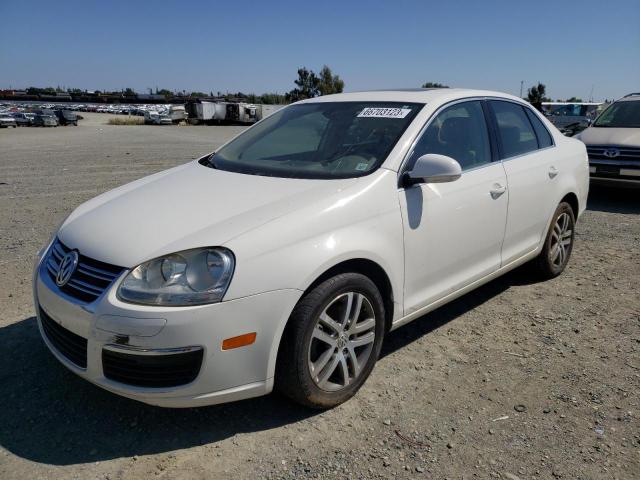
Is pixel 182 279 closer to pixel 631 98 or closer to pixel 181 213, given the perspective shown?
pixel 181 213

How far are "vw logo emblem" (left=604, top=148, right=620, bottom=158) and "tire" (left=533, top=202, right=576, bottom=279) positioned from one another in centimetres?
376

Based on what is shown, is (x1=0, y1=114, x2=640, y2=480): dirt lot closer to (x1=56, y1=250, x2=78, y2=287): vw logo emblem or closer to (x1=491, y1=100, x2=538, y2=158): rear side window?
(x1=56, y1=250, x2=78, y2=287): vw logo emblem

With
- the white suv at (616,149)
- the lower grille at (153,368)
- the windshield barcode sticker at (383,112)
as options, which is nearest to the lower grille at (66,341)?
the lower grille at (153,368)

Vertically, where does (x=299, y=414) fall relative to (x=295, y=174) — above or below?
below

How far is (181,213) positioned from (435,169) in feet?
4.55

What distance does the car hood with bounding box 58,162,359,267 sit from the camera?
7.94 ft

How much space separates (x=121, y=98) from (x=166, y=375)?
151 meters

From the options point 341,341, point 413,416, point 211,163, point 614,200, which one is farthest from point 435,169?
point 614,200

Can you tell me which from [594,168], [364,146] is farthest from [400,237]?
[594,168]

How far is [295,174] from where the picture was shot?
3104 mm

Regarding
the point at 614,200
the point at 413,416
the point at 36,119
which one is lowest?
the point at 413,416

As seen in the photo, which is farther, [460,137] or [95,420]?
[460,137]

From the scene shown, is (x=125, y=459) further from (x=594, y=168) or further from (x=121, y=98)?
(x=121, y=98)

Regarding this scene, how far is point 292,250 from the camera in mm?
2449
